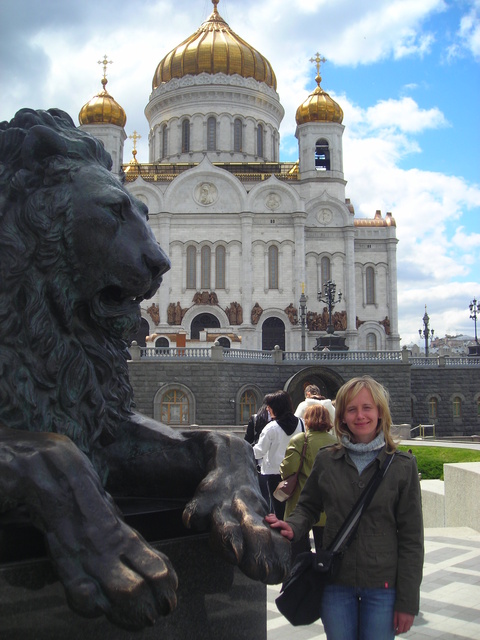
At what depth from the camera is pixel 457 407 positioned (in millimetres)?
29281

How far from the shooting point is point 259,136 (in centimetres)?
4491

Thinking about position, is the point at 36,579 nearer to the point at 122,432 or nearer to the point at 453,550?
the point at 122,432

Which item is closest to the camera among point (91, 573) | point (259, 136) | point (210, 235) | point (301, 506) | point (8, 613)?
point (91, 573)

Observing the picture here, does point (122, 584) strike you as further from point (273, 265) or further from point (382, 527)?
point (273, 265)

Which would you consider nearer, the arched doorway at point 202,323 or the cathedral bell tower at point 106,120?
the arched doorway at point 202,323

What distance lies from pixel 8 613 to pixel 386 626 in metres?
1.52

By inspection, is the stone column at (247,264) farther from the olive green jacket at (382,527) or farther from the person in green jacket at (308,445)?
the olive green jacket at (382,527)

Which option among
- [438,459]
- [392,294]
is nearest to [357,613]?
[438,459]

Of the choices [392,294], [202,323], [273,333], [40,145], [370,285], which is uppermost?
[370,285]

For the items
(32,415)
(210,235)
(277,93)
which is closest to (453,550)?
(32,415)

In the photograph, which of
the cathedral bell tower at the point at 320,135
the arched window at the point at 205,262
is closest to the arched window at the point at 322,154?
the cathedral bell tower at the point at 320,135

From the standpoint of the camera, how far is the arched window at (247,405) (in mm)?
26141

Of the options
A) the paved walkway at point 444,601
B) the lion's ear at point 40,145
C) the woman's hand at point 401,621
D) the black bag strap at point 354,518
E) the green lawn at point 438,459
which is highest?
the lion's ear at point 40,145

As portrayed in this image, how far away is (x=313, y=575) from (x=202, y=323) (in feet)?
118
